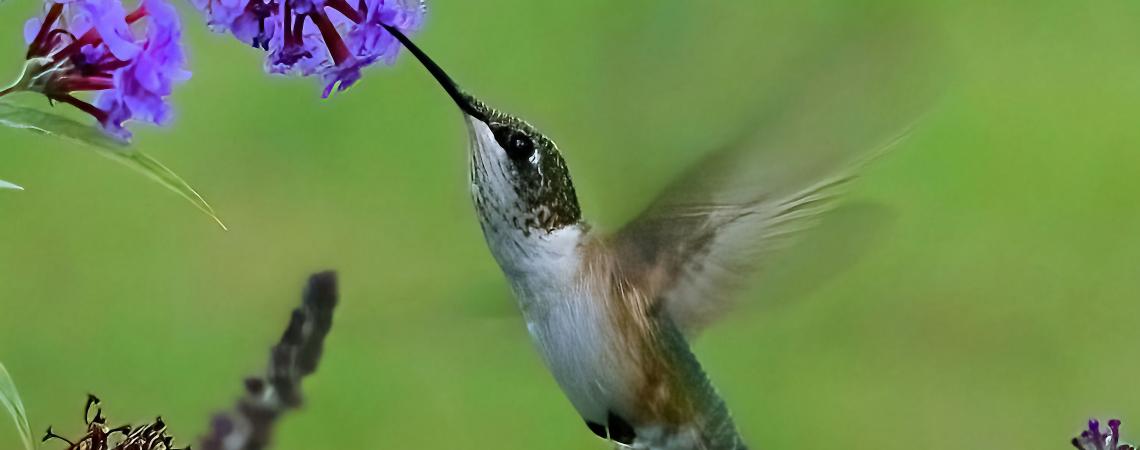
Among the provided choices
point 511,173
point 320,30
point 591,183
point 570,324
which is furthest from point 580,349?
point 591,183

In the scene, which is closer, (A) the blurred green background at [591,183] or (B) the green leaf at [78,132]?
(B) the green leaf at [78,132]

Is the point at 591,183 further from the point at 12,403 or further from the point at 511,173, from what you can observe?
the point at 12,403

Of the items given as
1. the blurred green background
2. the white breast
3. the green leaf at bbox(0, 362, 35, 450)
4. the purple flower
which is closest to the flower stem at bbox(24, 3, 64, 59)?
the purple flower

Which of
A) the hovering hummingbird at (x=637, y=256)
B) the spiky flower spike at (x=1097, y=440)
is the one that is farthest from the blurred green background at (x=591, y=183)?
the spiky flower spike at (x=1097, y=440)

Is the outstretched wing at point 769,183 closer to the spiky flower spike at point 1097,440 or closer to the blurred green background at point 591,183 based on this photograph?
the spiky flower spike at point 1097,440

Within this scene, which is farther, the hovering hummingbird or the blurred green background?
the blurred green background

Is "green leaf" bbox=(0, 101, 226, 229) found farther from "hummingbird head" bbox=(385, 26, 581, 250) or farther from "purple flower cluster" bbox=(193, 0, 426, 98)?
"hummingbird head" bbox=(385, 26, 581, 250)

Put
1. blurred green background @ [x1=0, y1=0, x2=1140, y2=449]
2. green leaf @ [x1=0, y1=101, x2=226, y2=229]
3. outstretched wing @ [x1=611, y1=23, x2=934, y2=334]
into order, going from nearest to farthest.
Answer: green leaf @ [x1=0, y1=101, x2=226, y2=229] → outstretched wing @ [x1=611, y1=23, x2=934, y2=334] → blurred green background @ [x1=0, y1=0, x2=1140, y2=449]
